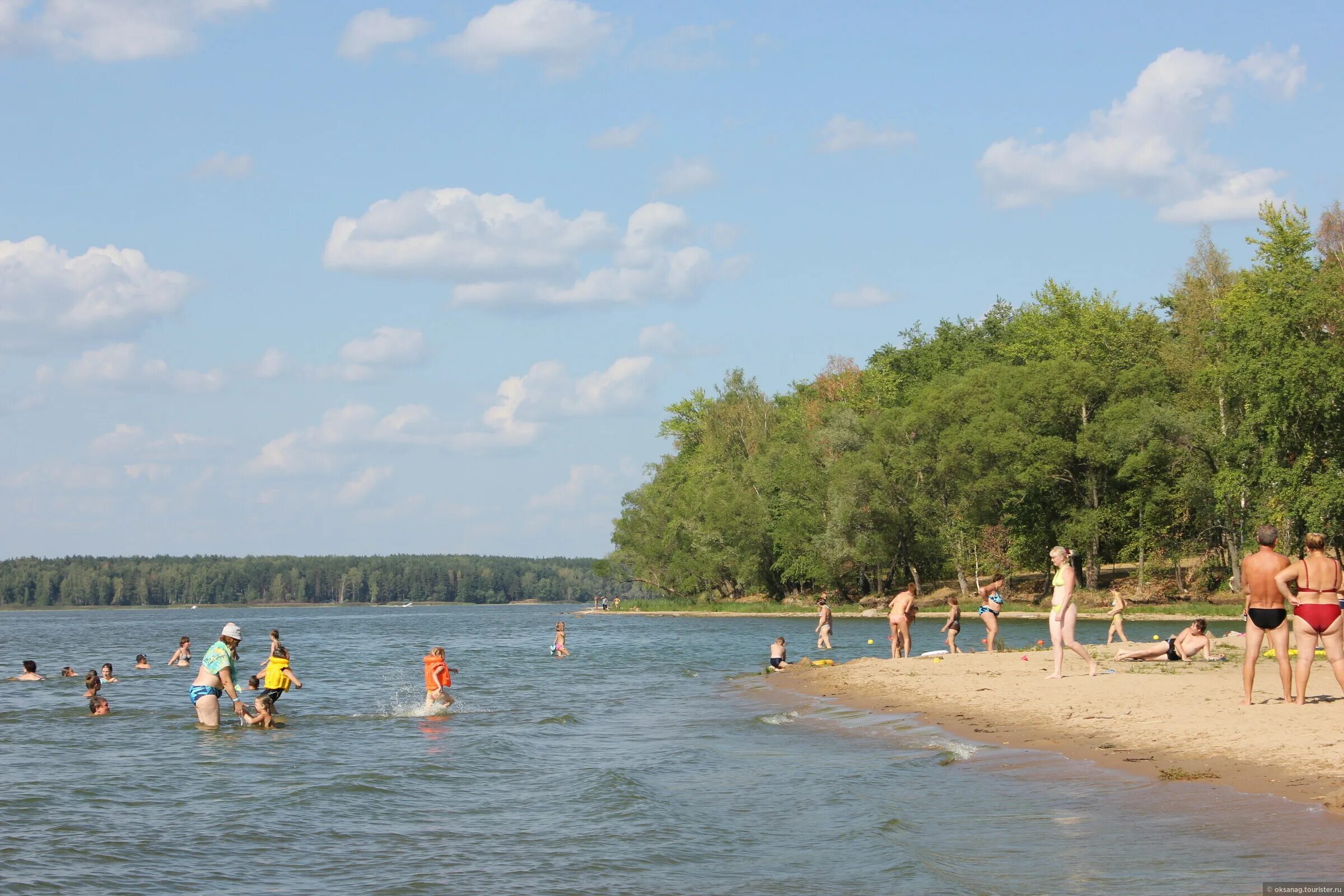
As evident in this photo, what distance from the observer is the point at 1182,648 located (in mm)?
24578

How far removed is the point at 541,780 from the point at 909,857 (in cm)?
693

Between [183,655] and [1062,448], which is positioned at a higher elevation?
[1062,448]

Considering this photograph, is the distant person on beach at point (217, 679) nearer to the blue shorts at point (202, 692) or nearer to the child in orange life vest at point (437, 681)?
the blue shorts at point (202, 692)

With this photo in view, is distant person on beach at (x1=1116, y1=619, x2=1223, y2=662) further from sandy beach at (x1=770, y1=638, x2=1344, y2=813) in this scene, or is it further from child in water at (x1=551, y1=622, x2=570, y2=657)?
child in water at (x1=551, y1=622, x2=570, y2=657)

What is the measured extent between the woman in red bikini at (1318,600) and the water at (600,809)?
275 cm

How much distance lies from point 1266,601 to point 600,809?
8352mm

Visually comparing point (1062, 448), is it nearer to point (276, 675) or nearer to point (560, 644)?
point (560, 644)

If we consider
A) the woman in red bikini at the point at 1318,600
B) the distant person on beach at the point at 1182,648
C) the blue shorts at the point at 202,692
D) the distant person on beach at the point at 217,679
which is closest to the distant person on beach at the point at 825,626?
the distant person on beach at the point at 1182,648

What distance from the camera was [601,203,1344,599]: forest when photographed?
47344 mm

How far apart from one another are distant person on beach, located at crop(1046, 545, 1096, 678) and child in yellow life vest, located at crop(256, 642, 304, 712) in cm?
1368

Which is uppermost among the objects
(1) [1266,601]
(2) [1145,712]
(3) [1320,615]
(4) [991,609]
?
(1) [1266,601]

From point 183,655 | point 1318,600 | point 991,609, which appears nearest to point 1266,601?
point 1318,600

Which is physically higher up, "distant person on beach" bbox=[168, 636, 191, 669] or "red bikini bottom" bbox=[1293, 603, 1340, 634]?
"red bikini bottom" bbox=[1293, 603, 1340, 634]

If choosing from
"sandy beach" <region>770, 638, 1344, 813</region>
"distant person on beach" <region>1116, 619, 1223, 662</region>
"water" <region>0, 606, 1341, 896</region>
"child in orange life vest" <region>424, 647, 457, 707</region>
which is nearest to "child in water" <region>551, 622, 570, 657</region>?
"water" <region>0, 606, 1341, 896</region>
